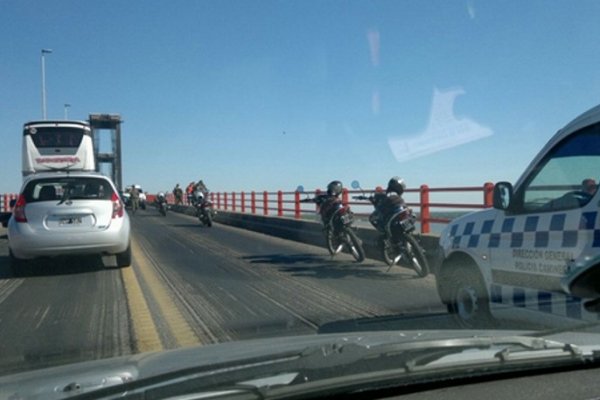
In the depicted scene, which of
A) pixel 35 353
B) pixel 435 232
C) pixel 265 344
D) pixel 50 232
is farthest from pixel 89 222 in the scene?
pixel 265 344

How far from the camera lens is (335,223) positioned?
1212 centimetres

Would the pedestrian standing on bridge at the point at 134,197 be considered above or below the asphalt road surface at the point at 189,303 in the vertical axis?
above

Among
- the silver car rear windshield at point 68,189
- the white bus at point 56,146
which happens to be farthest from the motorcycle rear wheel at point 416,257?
the white bus at point 56,146

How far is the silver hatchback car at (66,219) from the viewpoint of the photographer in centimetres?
998

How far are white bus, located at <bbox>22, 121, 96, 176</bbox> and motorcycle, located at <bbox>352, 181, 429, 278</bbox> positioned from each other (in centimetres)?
1653

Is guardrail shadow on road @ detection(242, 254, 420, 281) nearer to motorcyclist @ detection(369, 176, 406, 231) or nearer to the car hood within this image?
motorcyclist @ detection(369, 176, 406, 231)

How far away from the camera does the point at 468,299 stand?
581cm

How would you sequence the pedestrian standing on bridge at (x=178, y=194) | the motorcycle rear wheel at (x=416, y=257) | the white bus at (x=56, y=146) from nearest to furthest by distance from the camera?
the motorcycle rear wheel at (x=416, y=257) → the white bus at (x=56, y=146) → the pedestrian standing on bridge at (x=178, y=194)

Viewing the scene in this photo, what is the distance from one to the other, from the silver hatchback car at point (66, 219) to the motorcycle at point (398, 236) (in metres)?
3.90

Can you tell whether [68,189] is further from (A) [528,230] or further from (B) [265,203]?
(B) [265,203]

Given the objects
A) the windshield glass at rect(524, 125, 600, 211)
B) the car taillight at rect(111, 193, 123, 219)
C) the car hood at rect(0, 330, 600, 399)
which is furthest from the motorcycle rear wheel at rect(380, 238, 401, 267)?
the car hood at rect(0, 330, 600, 399)

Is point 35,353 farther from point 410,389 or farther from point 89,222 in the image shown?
point 89,222

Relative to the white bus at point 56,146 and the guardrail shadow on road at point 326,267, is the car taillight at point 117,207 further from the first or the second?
the white bus at point 56,146

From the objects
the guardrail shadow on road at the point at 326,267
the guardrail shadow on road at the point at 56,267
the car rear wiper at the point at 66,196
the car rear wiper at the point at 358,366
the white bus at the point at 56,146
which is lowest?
the guardrail shadow on road at the point at 326,267
